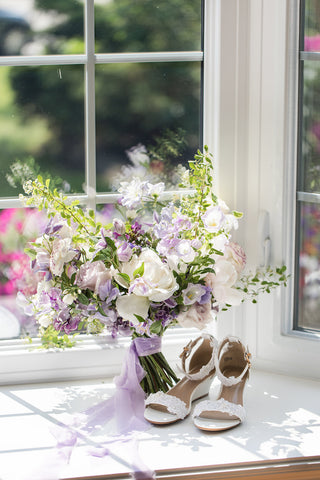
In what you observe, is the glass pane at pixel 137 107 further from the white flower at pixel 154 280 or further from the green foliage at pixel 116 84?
the white flower at pixel 154 280

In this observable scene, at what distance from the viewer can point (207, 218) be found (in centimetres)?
146

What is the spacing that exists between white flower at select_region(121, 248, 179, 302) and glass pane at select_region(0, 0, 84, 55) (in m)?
0.66

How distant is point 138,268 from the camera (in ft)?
4.44

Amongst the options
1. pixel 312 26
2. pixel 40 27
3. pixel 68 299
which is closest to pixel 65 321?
pixel 68 299

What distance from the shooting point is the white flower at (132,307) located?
1.36 meters

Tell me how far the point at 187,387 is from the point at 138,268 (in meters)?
0.35

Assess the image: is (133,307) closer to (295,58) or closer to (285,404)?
(285,404)

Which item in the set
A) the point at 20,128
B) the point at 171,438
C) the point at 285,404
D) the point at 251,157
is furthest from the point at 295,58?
the point at 171,438

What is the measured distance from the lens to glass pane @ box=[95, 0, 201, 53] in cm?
170

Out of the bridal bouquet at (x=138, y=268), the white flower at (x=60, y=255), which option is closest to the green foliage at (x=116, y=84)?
the bridal bouquet at (x=138, y=268)

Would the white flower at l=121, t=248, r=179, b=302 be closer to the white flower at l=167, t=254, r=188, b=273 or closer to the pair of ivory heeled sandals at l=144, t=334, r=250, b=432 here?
the white flower at l=167, t=254, r=188, b=273

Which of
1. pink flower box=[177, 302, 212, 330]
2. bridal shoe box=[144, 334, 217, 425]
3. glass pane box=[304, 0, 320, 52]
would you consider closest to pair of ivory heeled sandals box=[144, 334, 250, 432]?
bridal shoe box=[144, 334, 217, 425]

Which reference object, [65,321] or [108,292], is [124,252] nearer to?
[108,292]

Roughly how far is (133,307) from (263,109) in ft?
2.16
